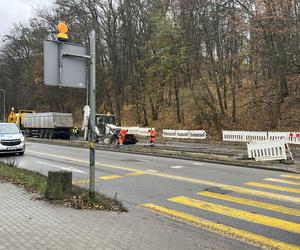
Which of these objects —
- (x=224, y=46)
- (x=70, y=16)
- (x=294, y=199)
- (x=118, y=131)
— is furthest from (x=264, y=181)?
(x=70, y=16)

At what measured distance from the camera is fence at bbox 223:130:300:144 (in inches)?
1008

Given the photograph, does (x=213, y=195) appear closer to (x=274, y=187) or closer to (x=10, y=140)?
(x=274, y=187)

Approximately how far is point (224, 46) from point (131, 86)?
14772 mm

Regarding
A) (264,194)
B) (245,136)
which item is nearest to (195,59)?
(245,136)

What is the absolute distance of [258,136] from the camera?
27.8 m

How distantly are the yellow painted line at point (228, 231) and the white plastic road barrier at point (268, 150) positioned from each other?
31.9ft

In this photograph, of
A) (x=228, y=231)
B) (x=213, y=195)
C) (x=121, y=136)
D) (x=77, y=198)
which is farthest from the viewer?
(x=121, y=136)

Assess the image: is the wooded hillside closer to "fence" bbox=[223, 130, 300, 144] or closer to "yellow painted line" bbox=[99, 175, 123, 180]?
"fence" bbox=[223, 130, 300, 144]

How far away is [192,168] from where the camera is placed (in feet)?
52.7

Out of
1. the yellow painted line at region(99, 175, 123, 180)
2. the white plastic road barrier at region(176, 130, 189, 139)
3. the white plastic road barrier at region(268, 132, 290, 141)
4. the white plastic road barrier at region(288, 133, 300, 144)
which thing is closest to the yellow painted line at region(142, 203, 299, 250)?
the yellow painted line at region(99, 175, 123, 180)

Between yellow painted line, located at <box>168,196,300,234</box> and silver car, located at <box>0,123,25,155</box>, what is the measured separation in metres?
13.0

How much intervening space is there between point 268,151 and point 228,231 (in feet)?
36.2

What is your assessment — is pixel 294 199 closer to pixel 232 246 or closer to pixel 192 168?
pixel 232 246

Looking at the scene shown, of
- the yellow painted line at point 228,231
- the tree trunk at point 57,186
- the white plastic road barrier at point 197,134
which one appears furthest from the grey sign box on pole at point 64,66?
the white plastic road barrier at point 197,134
